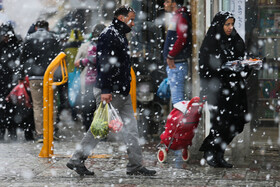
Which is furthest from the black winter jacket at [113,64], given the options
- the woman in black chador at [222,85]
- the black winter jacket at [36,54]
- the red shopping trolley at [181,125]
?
the black winter jacket at [36,54]

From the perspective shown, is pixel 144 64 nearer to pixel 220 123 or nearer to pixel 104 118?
pixel 220 123

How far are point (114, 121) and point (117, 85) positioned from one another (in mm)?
422

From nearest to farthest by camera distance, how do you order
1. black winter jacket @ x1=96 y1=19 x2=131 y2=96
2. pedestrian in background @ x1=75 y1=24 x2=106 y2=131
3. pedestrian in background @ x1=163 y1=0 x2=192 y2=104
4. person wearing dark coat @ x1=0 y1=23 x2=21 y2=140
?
black winter jacket @ x1=96 y1=19 x2=131 y2=96
pedestrian in background @ x1=163 y1=0 x2=192 y2=104
pedestrian in background @ x1=75 y1=24 x2=106 y2=131
person wearing dark coat @ x1=0 y1=23 x2=21 y2=140

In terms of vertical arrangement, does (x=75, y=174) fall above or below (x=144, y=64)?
below

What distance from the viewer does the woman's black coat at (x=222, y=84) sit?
7664mm

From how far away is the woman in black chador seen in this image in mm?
7660

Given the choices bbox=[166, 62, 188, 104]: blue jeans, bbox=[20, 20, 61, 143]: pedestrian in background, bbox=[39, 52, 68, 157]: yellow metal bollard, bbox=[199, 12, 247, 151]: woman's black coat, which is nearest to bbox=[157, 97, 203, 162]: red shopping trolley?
bbox=[199, 12, 247, 151]: woman's black coat

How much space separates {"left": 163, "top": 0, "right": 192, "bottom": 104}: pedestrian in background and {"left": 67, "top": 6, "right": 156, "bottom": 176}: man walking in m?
1.95

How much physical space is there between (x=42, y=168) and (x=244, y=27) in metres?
3.34

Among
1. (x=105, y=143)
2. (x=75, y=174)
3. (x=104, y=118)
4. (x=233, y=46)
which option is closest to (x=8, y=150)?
(x=105, y=143)

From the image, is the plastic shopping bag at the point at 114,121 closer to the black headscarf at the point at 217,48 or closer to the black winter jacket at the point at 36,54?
the black headscarf at the point at 217,48

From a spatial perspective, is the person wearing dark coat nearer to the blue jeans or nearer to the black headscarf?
the blue jeans

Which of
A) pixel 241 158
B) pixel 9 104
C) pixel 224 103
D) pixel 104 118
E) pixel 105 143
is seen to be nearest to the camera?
pixel 104 118

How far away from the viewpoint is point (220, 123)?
775 centimetres
